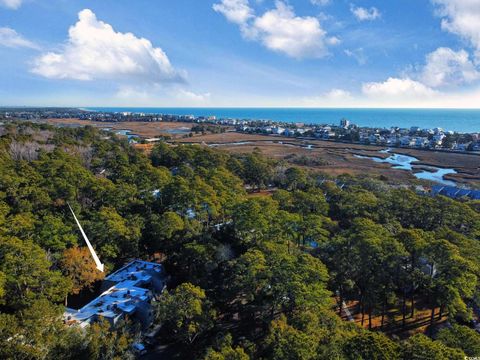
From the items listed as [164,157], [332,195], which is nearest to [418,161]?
[332,195]

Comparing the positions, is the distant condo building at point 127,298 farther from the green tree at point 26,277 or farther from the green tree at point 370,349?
the green tree at point 370,349

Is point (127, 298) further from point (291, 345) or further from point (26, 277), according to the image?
point (291, 345)

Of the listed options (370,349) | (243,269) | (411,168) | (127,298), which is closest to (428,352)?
(370,349)

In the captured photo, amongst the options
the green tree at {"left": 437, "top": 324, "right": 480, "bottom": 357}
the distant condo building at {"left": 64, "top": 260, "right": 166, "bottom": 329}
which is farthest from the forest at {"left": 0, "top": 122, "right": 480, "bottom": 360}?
the distant condo building at {"left": 64, "top": 260, "right": 166, "bottom": 329}

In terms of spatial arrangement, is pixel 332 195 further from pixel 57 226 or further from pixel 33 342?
pixel 33 342

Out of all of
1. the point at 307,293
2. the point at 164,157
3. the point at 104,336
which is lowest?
the point at 104,336

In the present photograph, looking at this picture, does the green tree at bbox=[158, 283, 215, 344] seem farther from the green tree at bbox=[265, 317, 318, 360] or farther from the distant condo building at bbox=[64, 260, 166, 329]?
the green tree at bbox=[265, 317, 318, 360]

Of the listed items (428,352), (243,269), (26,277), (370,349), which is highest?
(428,352)

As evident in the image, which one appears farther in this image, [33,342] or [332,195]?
[332,195]
